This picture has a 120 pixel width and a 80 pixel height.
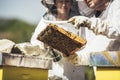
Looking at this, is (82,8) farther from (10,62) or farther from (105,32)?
(10,62)

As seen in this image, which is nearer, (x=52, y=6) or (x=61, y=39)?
(x=61, y=39)

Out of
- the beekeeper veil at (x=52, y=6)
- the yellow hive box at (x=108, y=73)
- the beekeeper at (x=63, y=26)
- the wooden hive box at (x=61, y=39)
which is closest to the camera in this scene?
the yellow hive box at (x=108, y=73)

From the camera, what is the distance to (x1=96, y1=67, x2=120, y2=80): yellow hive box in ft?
10.3

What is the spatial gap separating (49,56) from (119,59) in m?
0.67

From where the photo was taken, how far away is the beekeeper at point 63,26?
3732 mm

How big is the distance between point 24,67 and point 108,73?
25.3 inches

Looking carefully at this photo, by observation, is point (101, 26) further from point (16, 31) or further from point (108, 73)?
point (16, 31)

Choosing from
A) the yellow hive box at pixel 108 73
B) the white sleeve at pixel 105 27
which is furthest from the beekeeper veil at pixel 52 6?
the yellow hive box at pixel 108 73

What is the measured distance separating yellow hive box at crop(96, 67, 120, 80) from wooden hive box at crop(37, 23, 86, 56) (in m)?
0.27

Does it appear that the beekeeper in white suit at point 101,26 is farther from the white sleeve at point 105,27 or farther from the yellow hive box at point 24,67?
the yellow hive box at point 24,67

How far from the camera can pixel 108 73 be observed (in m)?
3.14

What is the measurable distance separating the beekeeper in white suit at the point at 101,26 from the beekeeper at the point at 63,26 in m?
0.16

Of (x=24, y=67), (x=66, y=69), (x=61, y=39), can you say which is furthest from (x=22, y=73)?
(x=66, y=69)

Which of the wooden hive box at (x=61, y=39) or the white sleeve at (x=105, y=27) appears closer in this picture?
the wooden hive box at (x=61, y=39)
